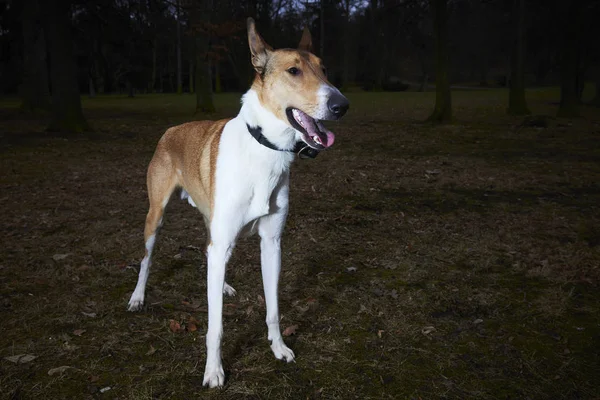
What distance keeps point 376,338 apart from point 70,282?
2.80 meters

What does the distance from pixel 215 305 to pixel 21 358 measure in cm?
142

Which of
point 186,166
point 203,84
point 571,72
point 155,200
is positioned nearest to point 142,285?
point 155,200

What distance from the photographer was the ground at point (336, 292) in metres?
2.98

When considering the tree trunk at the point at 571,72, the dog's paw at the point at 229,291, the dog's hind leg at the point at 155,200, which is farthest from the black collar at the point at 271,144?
the tree trunk at the point at 571,72

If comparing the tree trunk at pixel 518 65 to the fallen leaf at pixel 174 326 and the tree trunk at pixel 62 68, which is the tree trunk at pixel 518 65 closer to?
the tree trunk at pixel 62 68

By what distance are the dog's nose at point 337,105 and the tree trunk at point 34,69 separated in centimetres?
2092

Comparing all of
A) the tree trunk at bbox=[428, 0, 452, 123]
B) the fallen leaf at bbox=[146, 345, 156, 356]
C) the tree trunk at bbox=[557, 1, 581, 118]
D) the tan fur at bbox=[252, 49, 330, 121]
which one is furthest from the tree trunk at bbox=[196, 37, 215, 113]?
the tan fur at bbox=[252, 49, 330, 121]

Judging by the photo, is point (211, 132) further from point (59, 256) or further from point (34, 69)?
point (34, 69)

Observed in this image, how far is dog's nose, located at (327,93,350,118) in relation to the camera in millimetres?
2500

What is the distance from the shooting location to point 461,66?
5881 cm

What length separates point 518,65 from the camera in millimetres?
18016

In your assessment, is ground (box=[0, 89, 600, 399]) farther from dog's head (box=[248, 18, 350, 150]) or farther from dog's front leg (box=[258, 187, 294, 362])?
dog's head (box=[248, 18, 350, 150])

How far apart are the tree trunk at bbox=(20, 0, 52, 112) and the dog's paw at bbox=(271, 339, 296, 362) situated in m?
20.6

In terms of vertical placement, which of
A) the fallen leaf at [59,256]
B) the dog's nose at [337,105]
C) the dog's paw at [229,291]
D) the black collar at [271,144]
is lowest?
the dog's paw at [229,291]
